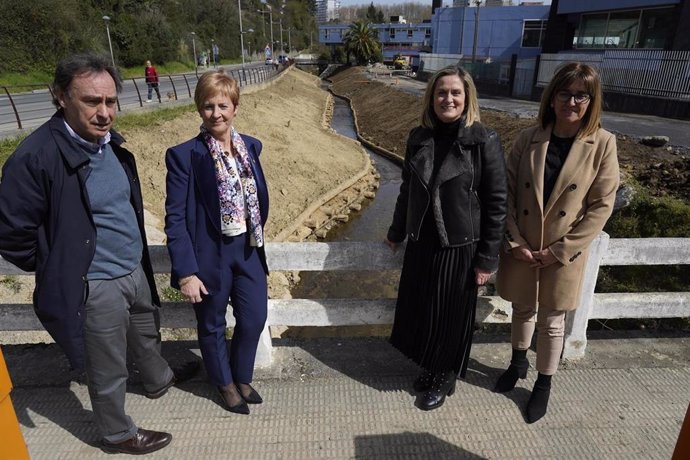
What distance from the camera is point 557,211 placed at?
2.66m

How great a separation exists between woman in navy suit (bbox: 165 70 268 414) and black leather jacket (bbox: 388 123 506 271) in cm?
93

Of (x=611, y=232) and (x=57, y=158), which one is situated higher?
(x=57, y=158)

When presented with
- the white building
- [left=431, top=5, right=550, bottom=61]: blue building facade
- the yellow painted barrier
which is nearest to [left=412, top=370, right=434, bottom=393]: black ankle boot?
the yellow painted barrier

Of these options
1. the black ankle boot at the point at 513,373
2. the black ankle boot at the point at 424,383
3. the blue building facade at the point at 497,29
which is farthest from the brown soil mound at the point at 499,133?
the blue building facade at the point at 497,29

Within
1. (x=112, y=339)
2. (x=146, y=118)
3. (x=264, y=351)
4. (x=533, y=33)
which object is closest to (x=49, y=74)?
(x=146, y=118)

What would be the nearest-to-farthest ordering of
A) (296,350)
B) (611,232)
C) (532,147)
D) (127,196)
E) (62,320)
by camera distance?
(62,320) → (127,196) → (532,147) → (296,350) → (611,232)

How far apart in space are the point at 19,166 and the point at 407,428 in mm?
2443

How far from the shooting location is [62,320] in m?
2.22

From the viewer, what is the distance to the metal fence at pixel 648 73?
49.0ft

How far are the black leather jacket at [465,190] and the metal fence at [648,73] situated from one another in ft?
41.5

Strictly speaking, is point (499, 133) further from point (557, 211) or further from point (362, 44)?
point (362, 44)

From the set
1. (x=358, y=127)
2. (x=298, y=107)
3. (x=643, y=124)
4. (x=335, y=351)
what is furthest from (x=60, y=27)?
(x=335, y=351)

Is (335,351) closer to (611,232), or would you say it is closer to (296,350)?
(296,350)

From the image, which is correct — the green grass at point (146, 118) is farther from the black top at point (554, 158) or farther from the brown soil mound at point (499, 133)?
the black top at point (554, 158)
